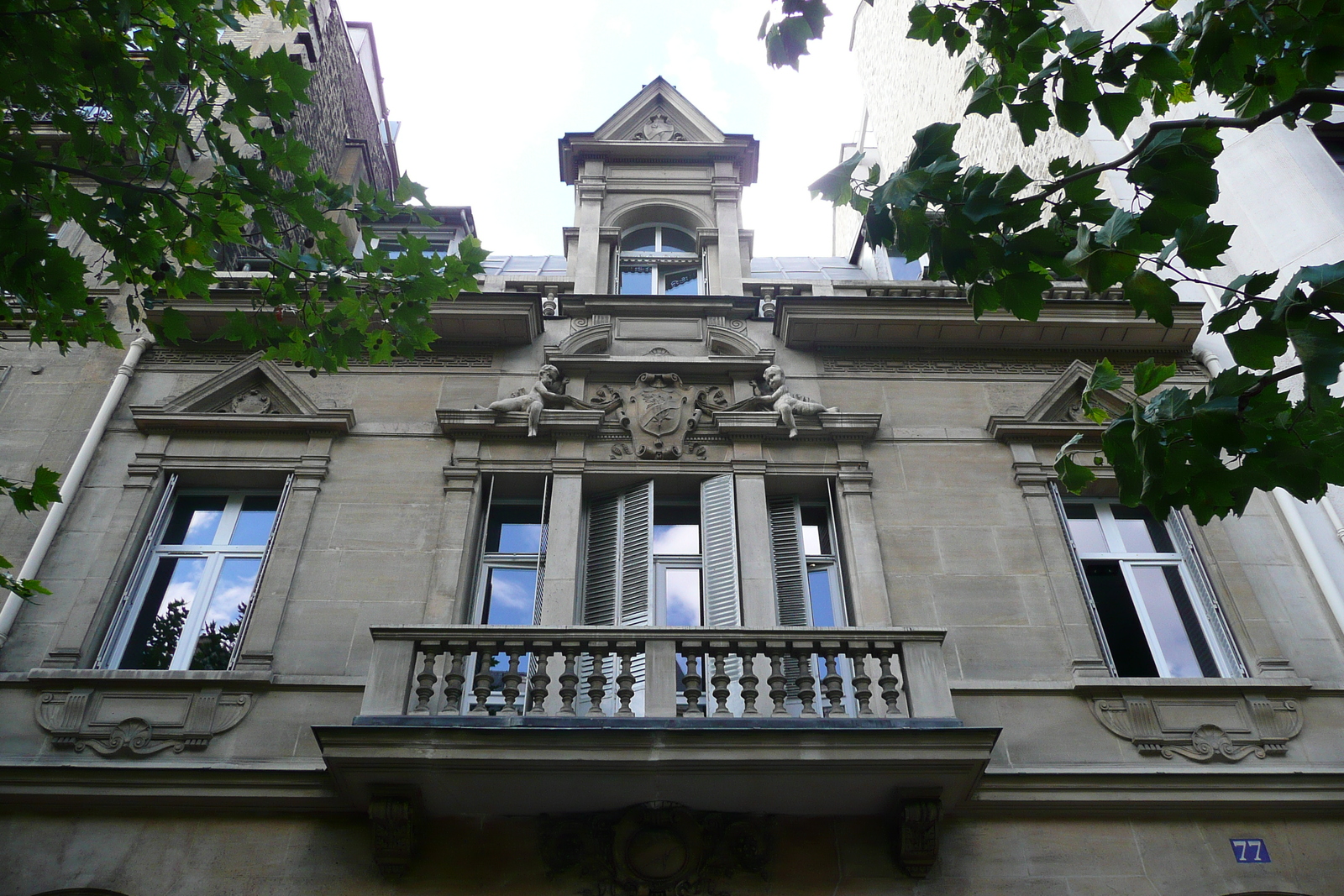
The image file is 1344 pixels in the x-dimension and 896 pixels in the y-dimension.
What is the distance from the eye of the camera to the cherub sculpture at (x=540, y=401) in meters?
11.1

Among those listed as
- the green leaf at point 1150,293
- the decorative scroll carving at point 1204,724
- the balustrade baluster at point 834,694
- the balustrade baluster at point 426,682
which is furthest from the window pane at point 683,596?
the green leaf at point 1150,293

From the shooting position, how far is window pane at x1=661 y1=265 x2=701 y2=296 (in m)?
13.8

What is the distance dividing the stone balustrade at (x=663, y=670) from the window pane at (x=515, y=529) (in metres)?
2.00

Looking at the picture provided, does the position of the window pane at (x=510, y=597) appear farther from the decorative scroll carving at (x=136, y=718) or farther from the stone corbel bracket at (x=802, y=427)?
the stone corbel bracket at (x=802, y=427)

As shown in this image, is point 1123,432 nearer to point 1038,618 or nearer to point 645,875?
point 1038,618

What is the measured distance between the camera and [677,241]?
14469 mm

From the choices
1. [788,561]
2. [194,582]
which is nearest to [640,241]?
[788,561]

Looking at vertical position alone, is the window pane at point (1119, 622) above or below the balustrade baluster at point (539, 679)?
above

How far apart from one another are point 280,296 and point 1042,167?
11871 mm

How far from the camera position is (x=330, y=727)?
769cm

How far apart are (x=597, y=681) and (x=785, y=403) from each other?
13.9 ft

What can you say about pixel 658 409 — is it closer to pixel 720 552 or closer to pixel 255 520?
pixel 720 552

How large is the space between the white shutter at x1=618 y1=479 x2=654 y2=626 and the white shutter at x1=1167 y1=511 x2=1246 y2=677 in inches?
215

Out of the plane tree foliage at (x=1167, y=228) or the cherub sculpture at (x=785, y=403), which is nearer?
the plane tree foliage at (x=1167, y=228)
